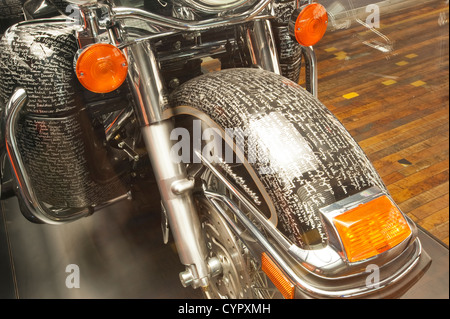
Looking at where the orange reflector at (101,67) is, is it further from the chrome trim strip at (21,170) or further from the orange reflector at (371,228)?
the orange reflector at (371,228)

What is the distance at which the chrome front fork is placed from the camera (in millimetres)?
787

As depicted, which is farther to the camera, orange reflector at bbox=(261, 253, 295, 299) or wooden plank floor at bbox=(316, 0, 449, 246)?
wooden plank floor at bbox=(316, 0, 449, 246)

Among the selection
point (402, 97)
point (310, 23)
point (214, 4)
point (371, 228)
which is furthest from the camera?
point (402, 97)

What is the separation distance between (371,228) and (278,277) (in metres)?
0.17

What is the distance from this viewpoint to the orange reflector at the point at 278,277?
0.64 m

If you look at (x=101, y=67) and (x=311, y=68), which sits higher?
(x=101, y=67)

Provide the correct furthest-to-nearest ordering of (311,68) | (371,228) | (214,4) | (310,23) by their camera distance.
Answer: (311,68) < (310,23) < (214,4) < (371,228)

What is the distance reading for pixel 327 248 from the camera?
2.01 ft

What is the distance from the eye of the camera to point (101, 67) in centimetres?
70

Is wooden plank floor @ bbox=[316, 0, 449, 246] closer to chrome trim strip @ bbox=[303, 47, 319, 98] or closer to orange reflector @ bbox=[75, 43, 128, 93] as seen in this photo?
chrome trim strip @ bbox=[303, 47, 319, 98]

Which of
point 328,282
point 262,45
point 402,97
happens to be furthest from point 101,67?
point 402,97

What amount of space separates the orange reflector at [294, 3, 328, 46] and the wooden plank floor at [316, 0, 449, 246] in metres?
0.64
